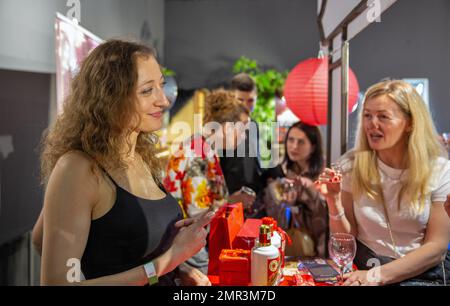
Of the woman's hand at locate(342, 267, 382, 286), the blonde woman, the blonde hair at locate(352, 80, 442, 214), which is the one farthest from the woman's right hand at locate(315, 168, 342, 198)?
the woman's hand at locate(342, 267, 382, 286)

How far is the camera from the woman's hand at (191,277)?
1.06m

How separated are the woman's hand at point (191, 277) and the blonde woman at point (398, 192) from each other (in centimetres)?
59

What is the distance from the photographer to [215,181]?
193cm

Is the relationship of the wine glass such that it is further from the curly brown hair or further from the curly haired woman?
the curly brown hair

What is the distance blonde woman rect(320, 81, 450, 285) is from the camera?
1.34m

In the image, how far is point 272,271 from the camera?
3.33 feet

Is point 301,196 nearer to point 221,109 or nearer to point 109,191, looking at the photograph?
point 221,109

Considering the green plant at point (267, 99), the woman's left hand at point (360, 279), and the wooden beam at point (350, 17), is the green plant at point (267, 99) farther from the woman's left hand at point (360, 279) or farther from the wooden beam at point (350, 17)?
the woman's left hand at point (360, 279)

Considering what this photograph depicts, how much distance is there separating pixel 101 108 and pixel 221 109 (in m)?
1.32

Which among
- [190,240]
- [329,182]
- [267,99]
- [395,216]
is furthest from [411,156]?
[267,99]

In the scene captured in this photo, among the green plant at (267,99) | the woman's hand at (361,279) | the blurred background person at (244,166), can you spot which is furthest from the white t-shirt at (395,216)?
the green plant at (267,99)
